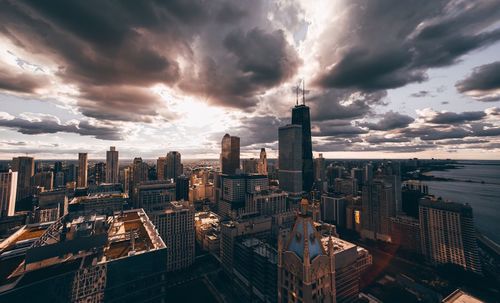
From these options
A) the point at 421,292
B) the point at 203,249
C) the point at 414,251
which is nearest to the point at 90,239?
the point at 203,249

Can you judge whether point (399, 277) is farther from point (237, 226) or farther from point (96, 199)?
point (96, 199)

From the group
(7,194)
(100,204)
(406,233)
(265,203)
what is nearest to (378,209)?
(406,233)

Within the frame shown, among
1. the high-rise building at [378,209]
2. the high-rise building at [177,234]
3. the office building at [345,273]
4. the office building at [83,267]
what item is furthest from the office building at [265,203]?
the office building at [83,267]

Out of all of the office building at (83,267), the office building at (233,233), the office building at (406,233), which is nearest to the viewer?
the office building at (83,267)

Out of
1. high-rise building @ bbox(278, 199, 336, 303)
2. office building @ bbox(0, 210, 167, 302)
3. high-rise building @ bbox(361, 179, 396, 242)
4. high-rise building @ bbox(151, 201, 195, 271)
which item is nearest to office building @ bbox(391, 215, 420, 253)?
high-rise building @ bbox(361, 179, 396, 242)

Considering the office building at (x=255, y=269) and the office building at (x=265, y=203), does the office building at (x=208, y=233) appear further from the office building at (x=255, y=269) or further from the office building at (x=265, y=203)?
the office building at (x=255, y=269)

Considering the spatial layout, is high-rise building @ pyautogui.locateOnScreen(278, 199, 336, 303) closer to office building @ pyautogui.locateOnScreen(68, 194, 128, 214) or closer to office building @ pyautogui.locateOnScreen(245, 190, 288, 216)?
office building @ pyautogui.locateOnScreen(245, 190, 288, 216)
